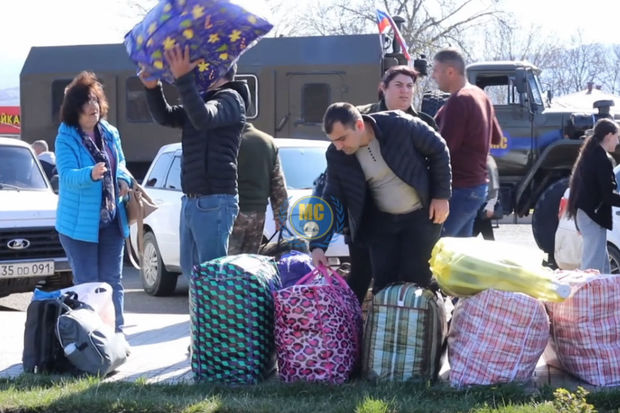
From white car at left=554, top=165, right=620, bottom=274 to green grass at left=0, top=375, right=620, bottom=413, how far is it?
4967mm

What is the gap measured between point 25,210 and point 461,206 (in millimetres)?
5077

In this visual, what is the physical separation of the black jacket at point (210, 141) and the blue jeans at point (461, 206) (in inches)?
62.4

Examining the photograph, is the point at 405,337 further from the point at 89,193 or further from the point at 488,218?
the point at 488,218

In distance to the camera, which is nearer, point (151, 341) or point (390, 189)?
point (390, 189)

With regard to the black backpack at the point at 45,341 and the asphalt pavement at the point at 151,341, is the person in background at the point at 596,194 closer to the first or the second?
the asphalt pavement at the point at 151,341

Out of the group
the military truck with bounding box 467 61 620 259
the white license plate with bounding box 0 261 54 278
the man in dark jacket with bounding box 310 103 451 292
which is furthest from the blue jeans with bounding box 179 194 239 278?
the military truck with bounding box 467 61 620 259

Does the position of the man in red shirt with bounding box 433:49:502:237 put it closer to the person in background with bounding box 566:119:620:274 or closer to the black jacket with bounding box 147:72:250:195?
the black jacket with bounding box 147:72:250:195

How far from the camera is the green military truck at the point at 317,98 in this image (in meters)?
14.5

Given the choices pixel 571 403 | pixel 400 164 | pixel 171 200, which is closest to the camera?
pixel 571 403

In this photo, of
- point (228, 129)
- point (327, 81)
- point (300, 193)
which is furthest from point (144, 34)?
point (327, 81)

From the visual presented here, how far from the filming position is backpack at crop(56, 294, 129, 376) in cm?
604

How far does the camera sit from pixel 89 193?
22.0 ft

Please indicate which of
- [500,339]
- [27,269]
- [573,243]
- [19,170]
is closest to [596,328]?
[500,339]

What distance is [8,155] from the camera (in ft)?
36.6
